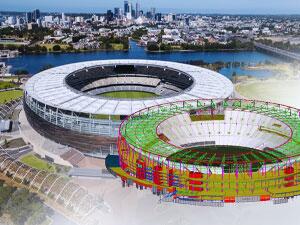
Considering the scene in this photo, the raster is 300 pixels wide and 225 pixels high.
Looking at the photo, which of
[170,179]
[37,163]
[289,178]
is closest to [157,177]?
[170,179]

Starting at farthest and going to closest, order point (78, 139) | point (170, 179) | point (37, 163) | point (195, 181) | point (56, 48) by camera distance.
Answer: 1. point (56, 48)
2. point (78, 139)
3. point (37, 163)
4. point (170, 179)
5. point (195, 181)

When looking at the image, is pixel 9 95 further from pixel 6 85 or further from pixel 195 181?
pixel 195 181

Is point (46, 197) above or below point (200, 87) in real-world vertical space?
below

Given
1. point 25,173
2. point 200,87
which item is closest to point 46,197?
point 25,173

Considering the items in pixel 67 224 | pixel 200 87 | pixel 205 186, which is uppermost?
pixel 200 87

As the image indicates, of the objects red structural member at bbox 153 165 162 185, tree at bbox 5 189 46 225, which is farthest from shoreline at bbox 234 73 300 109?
tree at bbox 5 189 46 225

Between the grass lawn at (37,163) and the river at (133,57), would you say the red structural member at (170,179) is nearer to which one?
the grass lawn at (37,163)

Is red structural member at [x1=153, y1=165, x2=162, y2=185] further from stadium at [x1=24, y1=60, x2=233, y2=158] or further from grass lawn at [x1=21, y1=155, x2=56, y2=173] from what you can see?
grass lawn at [x1=21, y1=155, x2=56, y2=173]

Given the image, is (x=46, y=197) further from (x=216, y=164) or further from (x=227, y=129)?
(x=227, y=129)
